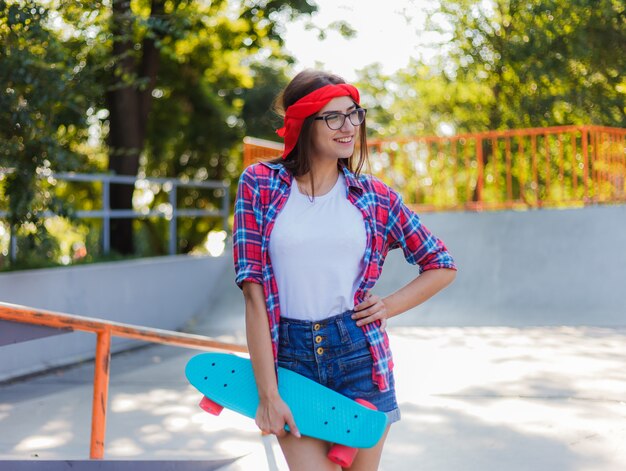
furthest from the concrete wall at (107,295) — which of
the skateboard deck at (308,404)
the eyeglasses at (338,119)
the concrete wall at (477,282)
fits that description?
the eyeglasses at (338,119)

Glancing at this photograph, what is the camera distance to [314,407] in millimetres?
2248

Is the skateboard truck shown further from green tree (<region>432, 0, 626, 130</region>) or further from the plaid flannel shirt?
green tree (<region>432, 0, 626, 130</region>)

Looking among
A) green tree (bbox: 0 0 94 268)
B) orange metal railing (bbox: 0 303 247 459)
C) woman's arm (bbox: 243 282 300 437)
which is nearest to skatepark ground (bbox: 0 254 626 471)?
orange metal railing (bbox: 0 303 247 459)

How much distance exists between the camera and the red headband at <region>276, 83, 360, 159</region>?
2.35 m

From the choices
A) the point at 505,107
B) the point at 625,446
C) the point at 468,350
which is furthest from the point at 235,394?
the point at 505,107

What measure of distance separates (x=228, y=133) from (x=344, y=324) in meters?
14.4

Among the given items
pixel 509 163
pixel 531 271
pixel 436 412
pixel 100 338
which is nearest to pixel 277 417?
pixel 100 338

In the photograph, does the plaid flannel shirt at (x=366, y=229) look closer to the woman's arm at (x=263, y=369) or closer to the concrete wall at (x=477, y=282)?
the woman's arm at (x=263, y=369)

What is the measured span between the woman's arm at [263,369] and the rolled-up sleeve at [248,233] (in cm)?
3

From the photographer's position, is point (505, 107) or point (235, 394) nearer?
point (235, 394)

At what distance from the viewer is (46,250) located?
27.1ft

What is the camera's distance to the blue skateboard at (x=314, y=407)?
7.29 ft

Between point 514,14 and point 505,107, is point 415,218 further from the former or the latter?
point 505,107

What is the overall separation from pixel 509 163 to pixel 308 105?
10.2 metres
